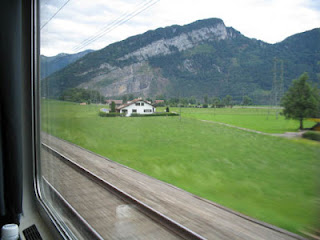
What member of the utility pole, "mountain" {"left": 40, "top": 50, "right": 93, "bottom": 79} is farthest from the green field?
"mountain" {"left": 40, "top": 50, "right": 93, "bottom": 79}

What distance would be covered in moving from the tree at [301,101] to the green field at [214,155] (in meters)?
0.06

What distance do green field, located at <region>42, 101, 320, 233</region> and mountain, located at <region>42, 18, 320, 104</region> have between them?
175 mm

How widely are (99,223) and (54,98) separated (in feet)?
4.42

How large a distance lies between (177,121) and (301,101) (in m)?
1.17

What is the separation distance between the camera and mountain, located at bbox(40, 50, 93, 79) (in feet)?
7.17

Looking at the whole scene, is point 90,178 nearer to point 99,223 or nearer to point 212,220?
point 99,223

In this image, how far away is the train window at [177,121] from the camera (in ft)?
3.72

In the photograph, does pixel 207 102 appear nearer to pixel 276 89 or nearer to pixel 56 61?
pixel 276 89

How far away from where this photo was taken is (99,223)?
5.86ft

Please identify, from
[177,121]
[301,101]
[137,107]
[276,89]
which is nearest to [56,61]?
[137,107]

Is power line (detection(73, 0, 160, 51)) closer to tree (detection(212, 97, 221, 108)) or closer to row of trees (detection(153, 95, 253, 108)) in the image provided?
row of trees (detection(153, 95, 253, 108))

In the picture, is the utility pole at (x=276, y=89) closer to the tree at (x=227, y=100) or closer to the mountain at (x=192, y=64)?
the mountain at (x=192, y=64)

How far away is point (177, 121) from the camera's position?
2080mm

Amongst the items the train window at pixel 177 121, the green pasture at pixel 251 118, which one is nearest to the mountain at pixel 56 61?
the train window at pixel 177 121
